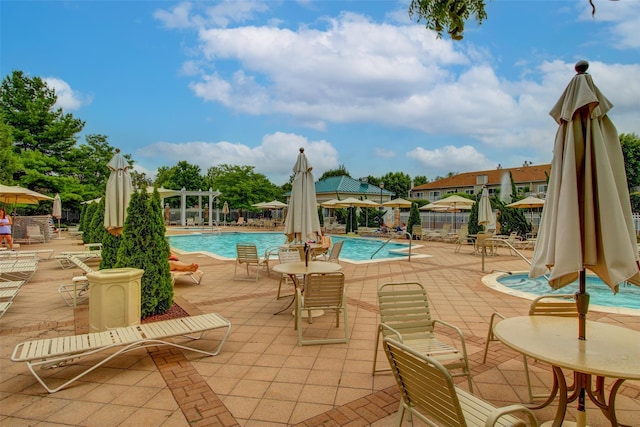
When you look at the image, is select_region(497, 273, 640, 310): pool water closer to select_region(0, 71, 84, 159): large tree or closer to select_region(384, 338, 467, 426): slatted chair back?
select_region(384, 338, 467, 426): slatted chair back

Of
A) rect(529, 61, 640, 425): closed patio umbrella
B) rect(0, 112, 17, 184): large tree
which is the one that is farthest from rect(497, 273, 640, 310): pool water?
rect(0, 112, 17, 184): large tree

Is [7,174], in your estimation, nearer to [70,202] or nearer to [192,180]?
[70,202]

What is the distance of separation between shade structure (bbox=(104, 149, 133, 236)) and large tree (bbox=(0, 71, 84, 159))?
860 inches

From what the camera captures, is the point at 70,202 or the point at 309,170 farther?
the point at 70,202

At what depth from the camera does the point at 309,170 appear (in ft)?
20.4

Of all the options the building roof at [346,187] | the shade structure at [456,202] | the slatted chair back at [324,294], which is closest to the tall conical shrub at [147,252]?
the slatted chair back at [324,294]

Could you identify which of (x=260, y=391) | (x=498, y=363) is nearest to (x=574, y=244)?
(x=498, y=363)

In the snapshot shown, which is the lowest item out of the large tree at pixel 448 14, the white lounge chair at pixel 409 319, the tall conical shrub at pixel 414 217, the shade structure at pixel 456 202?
the white lounge chair at pixel 409 319

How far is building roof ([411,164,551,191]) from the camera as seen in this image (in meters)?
38.4

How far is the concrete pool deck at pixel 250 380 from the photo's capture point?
2648 mm

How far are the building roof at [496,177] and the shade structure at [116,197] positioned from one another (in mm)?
38846

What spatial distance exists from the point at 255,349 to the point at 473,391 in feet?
7.27

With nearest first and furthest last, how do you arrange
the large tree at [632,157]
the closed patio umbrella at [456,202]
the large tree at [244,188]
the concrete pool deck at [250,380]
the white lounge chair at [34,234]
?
the concrete pool deck at [250,380] → the white lounge chair at [34,234] → the closed patio umbrella at [456,202] → the large tree at [632,157] → the large tree at [244,188]

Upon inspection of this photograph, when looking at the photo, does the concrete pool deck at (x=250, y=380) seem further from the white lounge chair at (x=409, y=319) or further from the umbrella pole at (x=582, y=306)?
the umbrella pole at (x=582, y=306)
